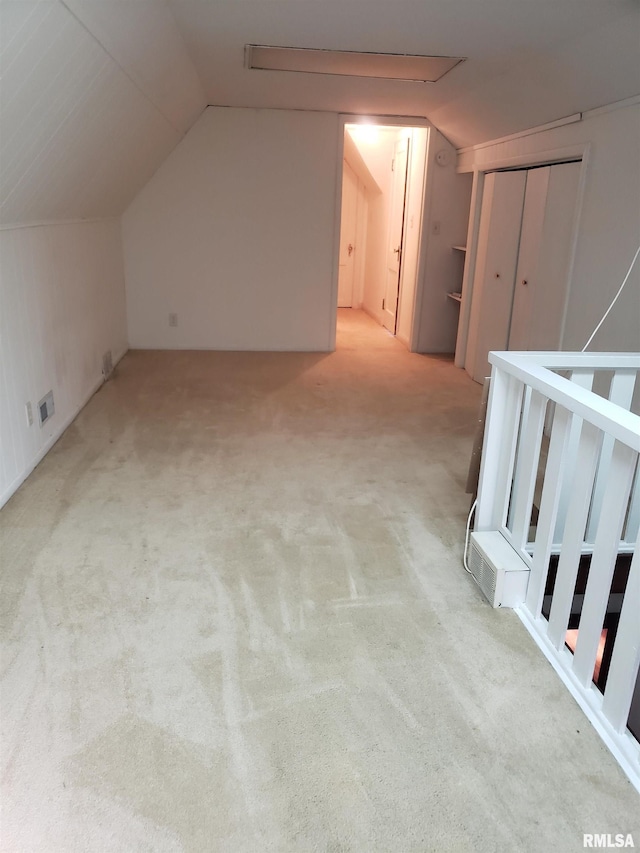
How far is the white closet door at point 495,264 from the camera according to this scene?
4.32m

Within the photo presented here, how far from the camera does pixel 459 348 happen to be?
534cm

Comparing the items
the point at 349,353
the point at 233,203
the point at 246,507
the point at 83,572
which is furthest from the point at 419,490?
the point at 233,203

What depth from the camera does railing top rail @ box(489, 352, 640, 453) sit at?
1.46 m

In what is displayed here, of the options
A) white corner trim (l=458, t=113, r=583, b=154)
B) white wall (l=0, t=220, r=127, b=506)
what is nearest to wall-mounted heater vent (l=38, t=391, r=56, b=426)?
white wall (l=0, t=220, r=127, b=506)

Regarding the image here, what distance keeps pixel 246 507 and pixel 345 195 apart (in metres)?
6.35

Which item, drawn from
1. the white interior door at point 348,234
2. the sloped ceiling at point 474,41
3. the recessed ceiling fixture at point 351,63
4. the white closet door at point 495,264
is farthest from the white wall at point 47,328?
the white interior door at point 348,234

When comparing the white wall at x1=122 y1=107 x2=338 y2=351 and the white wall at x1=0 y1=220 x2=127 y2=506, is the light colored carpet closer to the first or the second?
the white wall at x1=0 y1=220 x2=127 y2=506

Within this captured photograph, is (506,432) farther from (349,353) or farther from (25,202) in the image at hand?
(349,353)

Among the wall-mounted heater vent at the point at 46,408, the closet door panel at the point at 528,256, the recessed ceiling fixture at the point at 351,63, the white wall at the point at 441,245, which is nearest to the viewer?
the wall-mounted heater vent at the point at 46,408

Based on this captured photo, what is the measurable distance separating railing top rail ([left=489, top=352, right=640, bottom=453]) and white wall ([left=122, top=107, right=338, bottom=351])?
3.75 metres

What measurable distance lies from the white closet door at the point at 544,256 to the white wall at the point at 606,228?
14 cm

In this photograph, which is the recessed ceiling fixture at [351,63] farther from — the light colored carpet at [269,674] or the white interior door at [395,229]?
the light colored carpet at [269,674]

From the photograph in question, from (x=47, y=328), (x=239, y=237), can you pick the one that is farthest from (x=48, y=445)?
(x=239, y=237)

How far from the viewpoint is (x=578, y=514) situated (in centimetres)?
175
